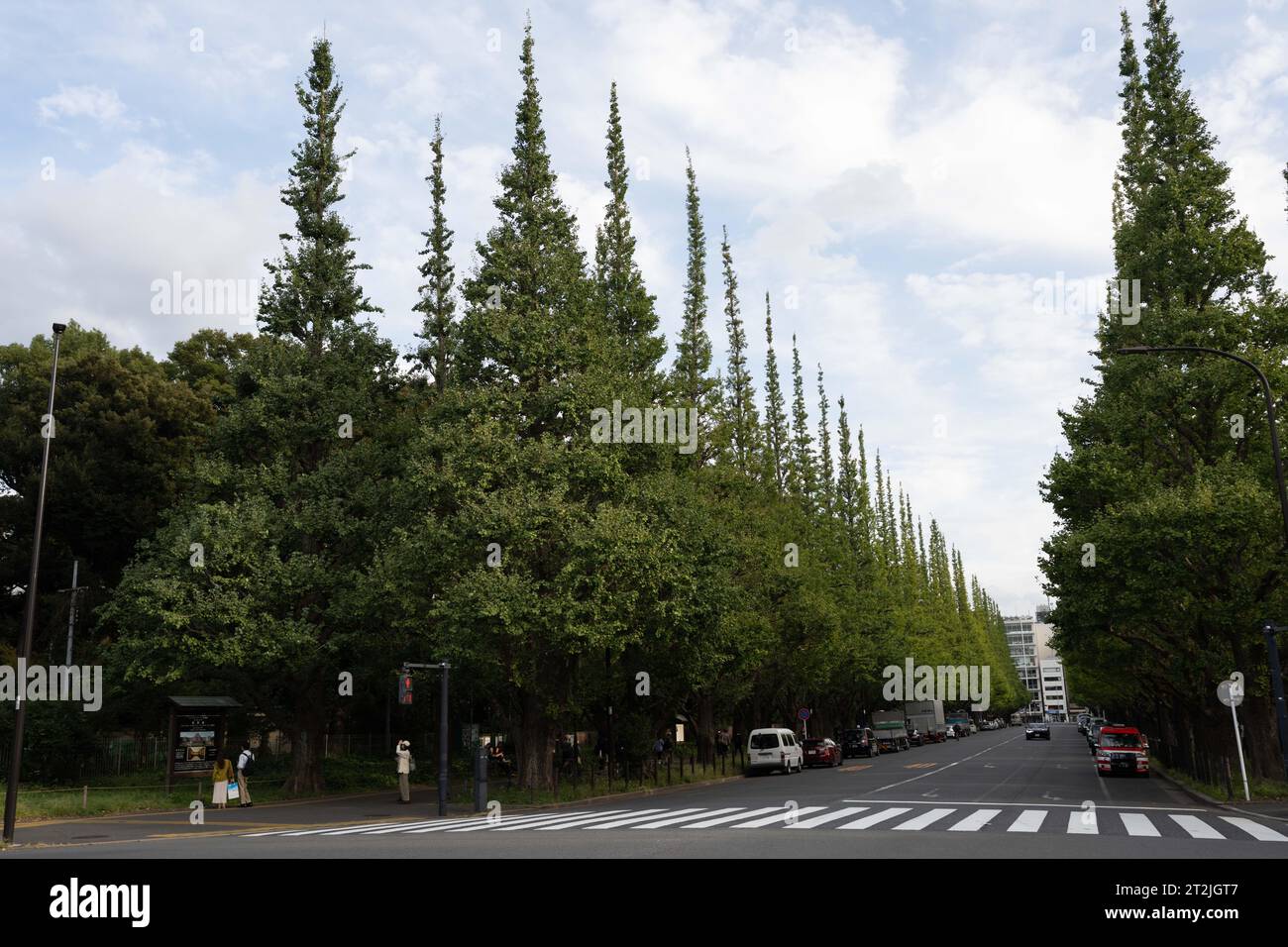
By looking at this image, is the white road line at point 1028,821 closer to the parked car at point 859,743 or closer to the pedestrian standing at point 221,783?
the pedestrian standing at point 221,783

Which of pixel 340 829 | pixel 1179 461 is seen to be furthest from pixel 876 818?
pixel 1179 461

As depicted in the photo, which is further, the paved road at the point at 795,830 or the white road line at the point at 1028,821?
the white road line at the point at 1028,821

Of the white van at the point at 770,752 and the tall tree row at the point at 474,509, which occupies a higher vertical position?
the tall tree row at the point at 474,509

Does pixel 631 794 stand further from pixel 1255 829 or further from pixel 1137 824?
pixel 1255 829

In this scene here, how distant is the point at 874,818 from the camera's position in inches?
699

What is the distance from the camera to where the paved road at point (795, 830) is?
12438 mm

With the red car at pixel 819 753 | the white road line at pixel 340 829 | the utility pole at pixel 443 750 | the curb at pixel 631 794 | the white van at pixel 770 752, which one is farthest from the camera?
the red car at pixel 819 753

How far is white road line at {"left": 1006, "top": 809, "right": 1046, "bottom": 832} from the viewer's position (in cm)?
1524

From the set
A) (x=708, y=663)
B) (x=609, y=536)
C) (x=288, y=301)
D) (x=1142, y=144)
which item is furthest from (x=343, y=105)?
(x=1142, y=144)

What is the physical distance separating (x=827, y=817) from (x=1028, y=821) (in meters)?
3.80

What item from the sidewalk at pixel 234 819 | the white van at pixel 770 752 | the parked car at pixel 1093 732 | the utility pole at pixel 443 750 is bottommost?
the parked car at pixel 1093 732

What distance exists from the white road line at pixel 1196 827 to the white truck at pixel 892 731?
50637 mm

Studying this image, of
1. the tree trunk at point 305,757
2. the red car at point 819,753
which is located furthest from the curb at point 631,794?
the red car at point 819,753

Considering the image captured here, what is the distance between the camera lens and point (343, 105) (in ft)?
108
